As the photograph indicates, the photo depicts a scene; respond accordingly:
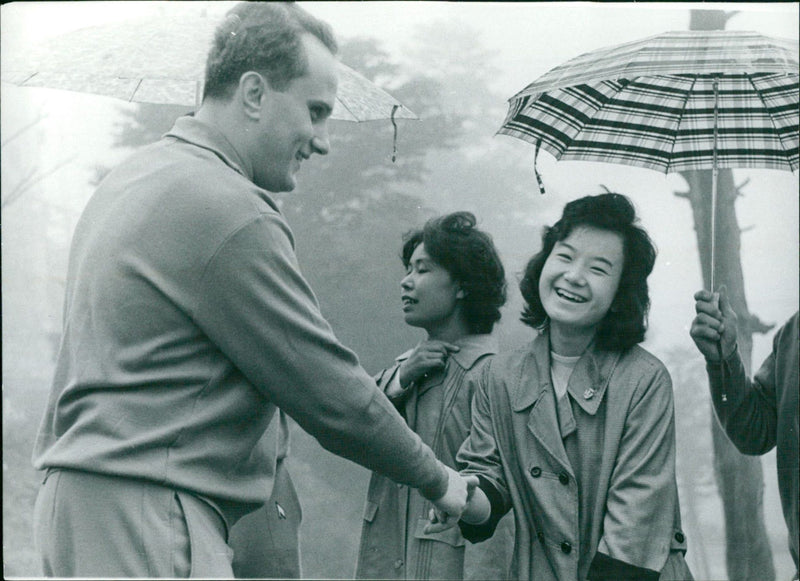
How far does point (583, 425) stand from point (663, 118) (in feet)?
3.17

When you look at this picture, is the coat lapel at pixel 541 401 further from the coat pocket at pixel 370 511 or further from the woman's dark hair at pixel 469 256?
the coat pocket at pixel 370 511

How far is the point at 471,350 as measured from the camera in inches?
117

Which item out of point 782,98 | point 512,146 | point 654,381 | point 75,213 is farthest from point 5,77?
point 782,98

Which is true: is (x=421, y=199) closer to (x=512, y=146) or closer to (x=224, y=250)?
(x=512, y=146)

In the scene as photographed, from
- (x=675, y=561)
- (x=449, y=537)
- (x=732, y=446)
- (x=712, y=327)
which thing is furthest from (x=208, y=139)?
(x=732, y=446)

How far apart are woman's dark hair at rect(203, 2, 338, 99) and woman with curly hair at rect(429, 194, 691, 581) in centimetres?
96

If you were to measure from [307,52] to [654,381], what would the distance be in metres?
1.30

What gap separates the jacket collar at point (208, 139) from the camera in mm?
2264

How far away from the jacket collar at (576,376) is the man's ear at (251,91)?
42.6 inches

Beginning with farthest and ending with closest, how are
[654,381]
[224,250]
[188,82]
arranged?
[188,82], [654,381], [224,250]

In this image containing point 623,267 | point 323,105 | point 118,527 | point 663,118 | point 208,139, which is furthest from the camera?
point 663,118

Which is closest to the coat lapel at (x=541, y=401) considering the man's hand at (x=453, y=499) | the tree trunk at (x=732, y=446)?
the man's hand at (x=453, y=499)

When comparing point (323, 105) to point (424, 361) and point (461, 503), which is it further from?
point (461, 503)

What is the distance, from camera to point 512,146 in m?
2.99
